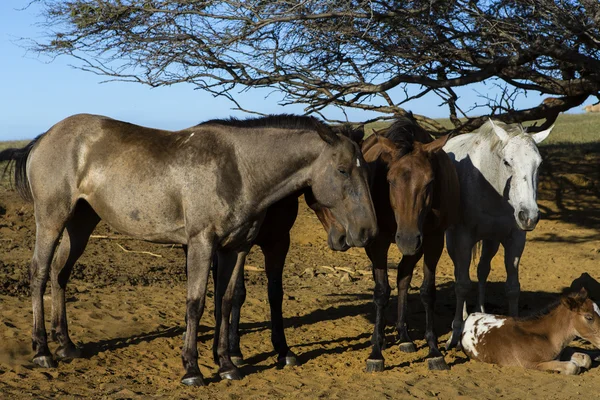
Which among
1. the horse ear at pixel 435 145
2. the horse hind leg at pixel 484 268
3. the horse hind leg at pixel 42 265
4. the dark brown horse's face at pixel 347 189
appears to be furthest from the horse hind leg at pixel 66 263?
the horse hind leg at pixel 484 268

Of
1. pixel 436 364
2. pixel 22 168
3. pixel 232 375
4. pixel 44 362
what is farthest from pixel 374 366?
pixel 22 168

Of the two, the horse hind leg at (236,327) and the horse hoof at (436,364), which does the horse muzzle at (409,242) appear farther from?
the horse hind leg at (236,327)

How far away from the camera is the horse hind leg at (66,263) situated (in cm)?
730

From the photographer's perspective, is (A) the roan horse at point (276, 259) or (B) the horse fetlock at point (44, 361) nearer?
(B) the horse fetlock at point (44, 361)

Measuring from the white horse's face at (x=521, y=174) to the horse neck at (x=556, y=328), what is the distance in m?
0.84

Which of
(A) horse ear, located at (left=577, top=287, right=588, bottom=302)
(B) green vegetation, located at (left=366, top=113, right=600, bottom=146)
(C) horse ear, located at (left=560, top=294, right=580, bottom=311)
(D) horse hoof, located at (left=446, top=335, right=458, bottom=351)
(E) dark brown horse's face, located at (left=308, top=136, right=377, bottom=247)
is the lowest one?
(D) horse hoof, located at (left=446, top=335, right=458, bottom=351)

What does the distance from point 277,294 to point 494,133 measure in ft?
9.51

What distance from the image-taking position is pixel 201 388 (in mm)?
6473

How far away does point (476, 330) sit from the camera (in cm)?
754

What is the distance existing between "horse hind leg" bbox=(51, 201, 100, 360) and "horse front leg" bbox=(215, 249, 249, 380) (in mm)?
1460

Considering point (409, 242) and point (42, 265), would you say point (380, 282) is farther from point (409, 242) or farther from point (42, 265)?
point (42, 265)

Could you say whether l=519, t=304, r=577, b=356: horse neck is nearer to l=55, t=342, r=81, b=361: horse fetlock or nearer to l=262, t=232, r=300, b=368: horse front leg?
l=262, t=232, r=300, b=368: horse front leg

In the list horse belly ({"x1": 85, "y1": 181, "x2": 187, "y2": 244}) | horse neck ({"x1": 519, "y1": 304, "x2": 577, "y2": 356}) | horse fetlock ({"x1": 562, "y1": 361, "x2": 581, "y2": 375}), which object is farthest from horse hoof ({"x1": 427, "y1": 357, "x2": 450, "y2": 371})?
horse belly ({"x1": 85, "y1": 181, "x2": 187, "y2": 244})

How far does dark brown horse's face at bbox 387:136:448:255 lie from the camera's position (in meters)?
6.62
